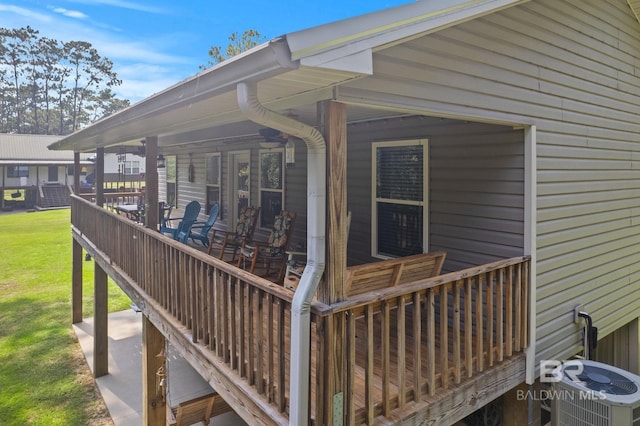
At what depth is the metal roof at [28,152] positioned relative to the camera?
28644mm

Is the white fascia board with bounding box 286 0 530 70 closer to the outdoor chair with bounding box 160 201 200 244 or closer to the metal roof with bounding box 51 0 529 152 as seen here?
the metal roof with bounding box 51 0 529 152

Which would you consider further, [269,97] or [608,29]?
[608,29]

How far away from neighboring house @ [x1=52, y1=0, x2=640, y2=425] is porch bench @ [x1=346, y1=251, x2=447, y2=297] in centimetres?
15

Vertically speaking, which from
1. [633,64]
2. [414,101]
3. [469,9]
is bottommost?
[414,101]

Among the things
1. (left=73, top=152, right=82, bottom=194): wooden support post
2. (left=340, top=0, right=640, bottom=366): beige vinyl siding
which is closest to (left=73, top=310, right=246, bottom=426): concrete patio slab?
(left=73, top=152, right=82, bottom=194): wooden support post

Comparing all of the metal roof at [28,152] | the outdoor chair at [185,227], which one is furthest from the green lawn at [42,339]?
the metal roof at [28,152]

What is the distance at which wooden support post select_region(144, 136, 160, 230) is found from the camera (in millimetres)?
5402

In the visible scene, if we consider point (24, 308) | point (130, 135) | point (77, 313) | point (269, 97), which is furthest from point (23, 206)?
point (269, 97)

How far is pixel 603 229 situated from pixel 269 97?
14.2ft

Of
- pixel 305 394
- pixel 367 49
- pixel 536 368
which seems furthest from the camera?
pixel 536 368

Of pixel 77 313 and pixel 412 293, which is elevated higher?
pixel 412 293

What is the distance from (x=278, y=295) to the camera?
251 centimetres

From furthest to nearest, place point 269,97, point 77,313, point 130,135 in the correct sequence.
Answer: point 77,313
point 130,135
point 269,97

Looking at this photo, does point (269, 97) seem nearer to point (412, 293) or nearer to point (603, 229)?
point (412, 293)
